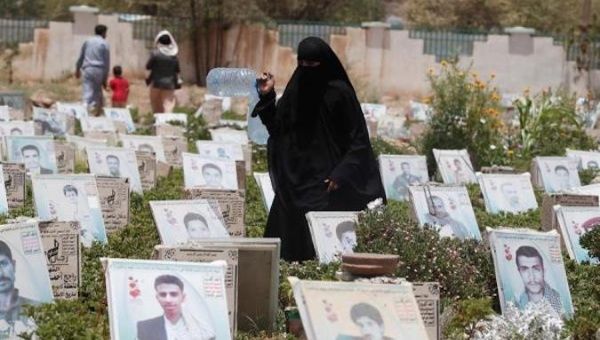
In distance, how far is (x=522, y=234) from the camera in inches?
369

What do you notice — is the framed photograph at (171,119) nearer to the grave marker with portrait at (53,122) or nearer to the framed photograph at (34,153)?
the grave marker with portrait at (53,122)

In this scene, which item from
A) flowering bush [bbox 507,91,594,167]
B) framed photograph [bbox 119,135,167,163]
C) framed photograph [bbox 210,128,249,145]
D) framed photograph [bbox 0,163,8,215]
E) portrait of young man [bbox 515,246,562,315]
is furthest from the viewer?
flowering bush [bbox 507,91,594,167]

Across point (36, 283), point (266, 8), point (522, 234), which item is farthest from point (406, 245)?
point (266, 8)

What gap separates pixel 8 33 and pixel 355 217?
80.2ft

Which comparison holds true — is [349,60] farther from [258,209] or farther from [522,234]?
[522,234]

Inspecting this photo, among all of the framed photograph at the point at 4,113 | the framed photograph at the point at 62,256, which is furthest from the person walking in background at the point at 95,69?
the framed photograph at the point at 62,256

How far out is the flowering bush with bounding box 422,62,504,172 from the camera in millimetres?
18719

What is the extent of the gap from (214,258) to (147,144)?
816 cm

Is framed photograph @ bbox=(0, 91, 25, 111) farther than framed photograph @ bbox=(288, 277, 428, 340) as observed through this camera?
Yes

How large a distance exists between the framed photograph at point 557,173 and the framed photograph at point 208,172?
3.45 meters

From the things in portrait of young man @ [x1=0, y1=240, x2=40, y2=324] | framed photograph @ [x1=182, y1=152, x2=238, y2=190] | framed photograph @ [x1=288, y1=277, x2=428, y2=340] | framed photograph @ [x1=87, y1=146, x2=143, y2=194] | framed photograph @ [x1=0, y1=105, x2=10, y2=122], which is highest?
framed photograph @ [x1=288, y1=277, x2=428, y2=340]

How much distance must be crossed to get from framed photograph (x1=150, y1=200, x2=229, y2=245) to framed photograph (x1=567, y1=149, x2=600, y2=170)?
733cm

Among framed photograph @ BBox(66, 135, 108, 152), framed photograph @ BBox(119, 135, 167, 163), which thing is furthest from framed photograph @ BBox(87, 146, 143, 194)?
framed photograph @ BBox(119, 135, 167, 163)

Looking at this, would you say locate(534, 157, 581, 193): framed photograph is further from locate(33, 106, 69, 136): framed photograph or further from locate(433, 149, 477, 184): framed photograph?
locate(33, 106, 69, 136): framed photograph
